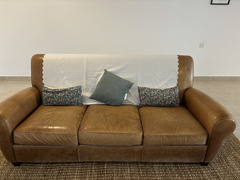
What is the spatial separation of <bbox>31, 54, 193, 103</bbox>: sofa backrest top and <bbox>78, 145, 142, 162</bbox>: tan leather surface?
0.85 m

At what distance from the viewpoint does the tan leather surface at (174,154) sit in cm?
142

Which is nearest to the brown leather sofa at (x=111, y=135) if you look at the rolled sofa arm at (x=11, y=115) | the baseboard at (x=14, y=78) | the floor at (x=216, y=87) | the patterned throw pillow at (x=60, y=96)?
the rolled sofa arm at (x=11, y=115)

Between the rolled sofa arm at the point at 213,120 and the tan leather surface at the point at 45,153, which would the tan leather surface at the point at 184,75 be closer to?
the rolled sofa arm at the point at 213,120

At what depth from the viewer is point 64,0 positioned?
3.29m

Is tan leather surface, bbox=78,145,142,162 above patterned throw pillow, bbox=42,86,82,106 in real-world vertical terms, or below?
below

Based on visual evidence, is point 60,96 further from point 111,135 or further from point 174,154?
point 174,154

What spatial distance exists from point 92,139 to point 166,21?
3053mm

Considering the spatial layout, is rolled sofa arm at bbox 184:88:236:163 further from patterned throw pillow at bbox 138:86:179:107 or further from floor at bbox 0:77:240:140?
floor at bbox 0:77:240:140

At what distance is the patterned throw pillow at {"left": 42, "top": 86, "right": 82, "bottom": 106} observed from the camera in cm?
172

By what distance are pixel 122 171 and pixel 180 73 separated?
4.01 ft

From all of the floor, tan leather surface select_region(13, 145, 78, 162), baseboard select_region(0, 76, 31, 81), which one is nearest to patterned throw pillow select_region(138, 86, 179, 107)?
tan leather surface select_region(13, 145, 78, 162)

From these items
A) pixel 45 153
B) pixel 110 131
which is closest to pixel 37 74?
pixel 45 153

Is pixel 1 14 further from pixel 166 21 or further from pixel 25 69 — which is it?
pixel 166 21

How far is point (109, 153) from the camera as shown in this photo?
4.71 feet
